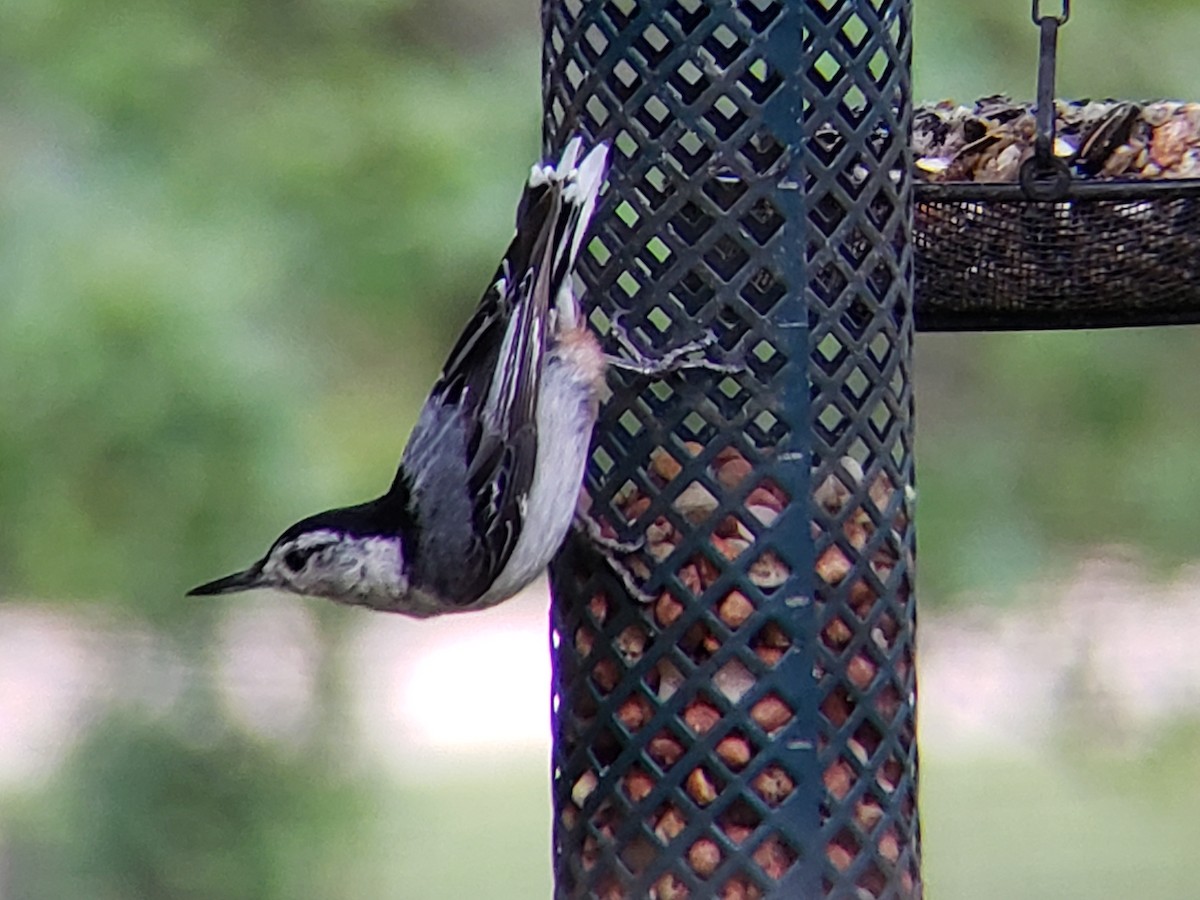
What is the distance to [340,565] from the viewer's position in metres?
3.29

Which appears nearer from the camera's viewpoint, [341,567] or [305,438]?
[341,567]

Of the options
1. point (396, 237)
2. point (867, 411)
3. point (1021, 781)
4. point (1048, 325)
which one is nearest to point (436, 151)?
point (396, 237)

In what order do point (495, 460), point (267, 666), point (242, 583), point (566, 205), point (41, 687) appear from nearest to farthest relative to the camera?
point (566, 205), point (495, 460), point (242, 583), point (267, 666), point (41, 687)

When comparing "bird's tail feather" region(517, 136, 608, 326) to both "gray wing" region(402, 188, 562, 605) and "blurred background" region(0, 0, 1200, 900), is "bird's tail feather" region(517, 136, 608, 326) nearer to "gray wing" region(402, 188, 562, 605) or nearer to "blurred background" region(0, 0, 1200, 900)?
"gray wing" region(402, 188, 562, 605)

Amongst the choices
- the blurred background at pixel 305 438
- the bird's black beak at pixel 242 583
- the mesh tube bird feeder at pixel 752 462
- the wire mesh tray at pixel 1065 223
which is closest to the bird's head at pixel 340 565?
the bird's black beak at pixel 242 583

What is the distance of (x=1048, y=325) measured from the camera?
3.48 metres

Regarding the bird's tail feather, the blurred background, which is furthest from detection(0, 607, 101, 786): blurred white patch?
the bird's tail feather

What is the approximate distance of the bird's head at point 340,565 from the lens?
3.28m

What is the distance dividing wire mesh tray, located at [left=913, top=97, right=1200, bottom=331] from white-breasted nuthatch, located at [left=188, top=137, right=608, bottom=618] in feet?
2.07

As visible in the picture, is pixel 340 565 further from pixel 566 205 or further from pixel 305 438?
pixel 305 438

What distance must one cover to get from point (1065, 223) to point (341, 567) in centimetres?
128

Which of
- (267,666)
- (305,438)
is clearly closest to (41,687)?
(267,666)

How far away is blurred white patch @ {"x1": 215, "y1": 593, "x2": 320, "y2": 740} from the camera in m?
5.57

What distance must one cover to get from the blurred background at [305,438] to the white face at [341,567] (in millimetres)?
1576
